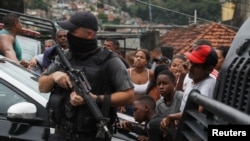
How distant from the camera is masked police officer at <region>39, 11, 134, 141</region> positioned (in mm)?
3846

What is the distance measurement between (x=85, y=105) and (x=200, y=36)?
14.6 m

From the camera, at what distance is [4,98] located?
14.5 ft

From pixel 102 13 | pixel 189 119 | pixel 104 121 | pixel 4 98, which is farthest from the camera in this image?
pixel 102 13

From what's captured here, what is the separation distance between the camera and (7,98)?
175 inches

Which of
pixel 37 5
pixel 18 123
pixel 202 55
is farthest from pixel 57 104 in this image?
pixel 37 5

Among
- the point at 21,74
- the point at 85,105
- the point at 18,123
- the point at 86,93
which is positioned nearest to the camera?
the point at 86,93

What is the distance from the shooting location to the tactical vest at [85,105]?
12.6ft

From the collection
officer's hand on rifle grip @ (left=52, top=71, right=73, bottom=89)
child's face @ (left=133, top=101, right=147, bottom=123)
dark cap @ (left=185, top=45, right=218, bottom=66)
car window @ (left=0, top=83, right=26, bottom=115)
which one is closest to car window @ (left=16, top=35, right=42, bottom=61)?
child's face @ (left=133, top=101, right=147, bottom=123)

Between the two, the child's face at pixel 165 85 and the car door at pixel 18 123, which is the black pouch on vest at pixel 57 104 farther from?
the child's face at pixel 165 85

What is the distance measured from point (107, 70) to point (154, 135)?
91 centimetres

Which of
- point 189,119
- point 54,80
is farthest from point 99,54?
point 189,119

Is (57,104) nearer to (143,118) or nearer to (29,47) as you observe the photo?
(143,118)

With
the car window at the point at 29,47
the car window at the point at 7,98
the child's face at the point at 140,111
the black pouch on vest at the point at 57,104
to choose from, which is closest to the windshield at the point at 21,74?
the car window at the point at 7,98

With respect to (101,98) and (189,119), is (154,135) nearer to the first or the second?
(101,98)
